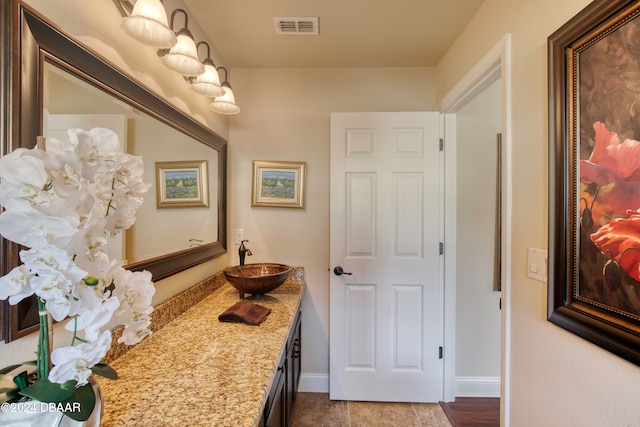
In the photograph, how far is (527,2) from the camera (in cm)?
115

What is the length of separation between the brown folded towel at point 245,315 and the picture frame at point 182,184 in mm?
619

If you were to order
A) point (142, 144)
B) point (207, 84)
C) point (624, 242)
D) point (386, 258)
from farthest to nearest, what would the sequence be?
point (386, 258)
point (207, 84)
point (142, 144)
point (624, 242)

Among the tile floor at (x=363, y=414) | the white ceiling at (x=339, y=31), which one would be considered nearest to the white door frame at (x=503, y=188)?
the tile floor at (x=363, y=414)

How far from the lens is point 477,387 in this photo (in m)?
2.14

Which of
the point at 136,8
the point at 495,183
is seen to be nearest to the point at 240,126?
the point at 136,8

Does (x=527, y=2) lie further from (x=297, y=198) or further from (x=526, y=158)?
(x=297, y=198)

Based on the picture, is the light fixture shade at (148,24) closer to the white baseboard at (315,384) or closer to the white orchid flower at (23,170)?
the white orchid flower at (23,170)

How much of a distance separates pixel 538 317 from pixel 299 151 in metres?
1.82

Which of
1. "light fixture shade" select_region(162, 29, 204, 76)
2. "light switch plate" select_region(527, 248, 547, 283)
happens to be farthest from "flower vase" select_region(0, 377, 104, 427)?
"light switch plate" select_region(527, 248, 547, 283)

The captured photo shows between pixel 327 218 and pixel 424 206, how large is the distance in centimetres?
76

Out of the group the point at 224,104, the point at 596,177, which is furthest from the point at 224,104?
the point at 596,177

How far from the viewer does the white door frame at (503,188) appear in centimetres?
125

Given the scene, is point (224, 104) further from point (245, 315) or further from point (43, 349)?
point (43, 349)

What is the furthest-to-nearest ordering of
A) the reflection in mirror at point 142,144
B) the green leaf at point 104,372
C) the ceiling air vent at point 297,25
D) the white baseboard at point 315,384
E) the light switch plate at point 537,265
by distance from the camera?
the white baseboard at point 315,384 → the ceiling air vent at point 297,25 → the light switch plate at point 537,265 → the reflection in mirror at point 142,144 → the green leaf at point 104,372
